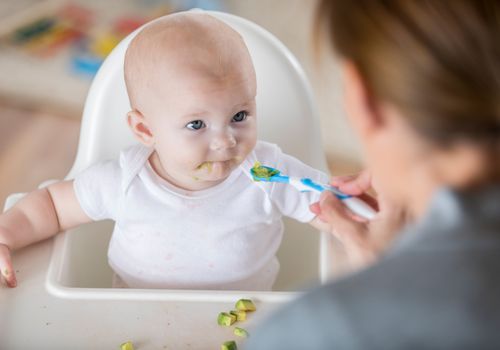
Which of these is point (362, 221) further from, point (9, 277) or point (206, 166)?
point (9, 277)

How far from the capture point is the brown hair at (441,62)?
533 millimetres

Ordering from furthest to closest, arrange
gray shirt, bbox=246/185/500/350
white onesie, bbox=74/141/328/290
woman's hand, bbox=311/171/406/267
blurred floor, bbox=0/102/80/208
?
blurred floor, bbox=0/102/80/208 < white onesie, bbox=74/141/328/290 < woman's hand, bbox=311/171/406/267 < gray shirt, bbox=246/185/500/350

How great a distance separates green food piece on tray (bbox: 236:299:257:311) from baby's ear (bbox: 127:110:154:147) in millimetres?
257

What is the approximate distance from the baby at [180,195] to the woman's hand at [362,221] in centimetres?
16

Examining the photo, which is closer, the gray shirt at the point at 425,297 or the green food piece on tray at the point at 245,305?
the gray shirt at the point at 425,297

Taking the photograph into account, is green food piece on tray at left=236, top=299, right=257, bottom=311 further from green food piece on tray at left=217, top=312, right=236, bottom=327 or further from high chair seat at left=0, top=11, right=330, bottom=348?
high chair seat at left=0, top=11, right=330, bottom=348

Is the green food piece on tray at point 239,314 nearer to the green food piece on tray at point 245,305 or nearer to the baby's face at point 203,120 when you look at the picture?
the green food piece on tray at point 245,305

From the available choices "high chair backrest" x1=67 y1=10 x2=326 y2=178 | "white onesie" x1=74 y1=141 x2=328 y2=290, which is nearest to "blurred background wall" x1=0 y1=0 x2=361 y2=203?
"high chair backrest" x1=67 y1=10 x2=326 y2=178

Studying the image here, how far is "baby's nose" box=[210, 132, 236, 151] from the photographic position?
987mm

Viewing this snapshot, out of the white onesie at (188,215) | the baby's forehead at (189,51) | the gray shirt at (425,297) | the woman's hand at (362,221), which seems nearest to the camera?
the gray shirt at (425,297)

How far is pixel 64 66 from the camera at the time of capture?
7.47 ft

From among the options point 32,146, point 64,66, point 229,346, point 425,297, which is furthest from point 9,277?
point 64,66

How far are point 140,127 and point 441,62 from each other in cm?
58

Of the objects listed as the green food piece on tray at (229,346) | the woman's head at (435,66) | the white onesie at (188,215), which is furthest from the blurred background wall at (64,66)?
the woman's head at (435,66)
